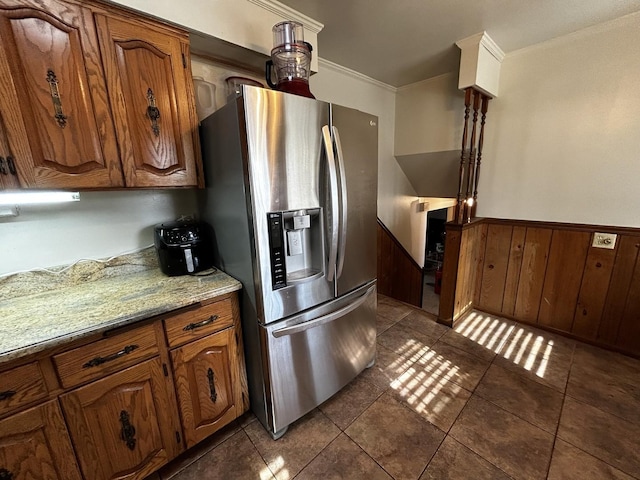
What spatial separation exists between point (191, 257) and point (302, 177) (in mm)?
753

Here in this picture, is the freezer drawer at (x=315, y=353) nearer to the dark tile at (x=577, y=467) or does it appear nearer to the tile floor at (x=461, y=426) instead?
the tile floor at (x=461, y=426)

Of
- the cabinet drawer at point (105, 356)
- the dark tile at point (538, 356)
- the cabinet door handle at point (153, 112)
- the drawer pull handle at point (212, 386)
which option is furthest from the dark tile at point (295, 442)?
the cabinet door handle at point (153, 112)

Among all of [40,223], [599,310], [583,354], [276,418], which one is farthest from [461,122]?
[40,223]

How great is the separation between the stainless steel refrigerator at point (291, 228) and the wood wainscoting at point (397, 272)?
5.32ft

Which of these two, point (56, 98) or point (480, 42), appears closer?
point (56, 98)

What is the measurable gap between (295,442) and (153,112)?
179cm

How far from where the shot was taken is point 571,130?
1918 millimetres

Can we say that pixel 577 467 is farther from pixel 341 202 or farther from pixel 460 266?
pixel 341 202

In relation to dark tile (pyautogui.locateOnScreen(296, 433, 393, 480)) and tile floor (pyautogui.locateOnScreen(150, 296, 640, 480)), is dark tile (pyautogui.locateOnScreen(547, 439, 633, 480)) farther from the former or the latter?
dark tile (pyautogui.locateOnScreen(296, 433, 393, 480))

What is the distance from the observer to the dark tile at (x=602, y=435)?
122 cm

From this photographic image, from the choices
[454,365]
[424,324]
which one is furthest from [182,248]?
[424,324]

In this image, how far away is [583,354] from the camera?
194cm

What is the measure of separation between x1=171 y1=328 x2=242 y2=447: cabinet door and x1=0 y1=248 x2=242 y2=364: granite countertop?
0.24 meters

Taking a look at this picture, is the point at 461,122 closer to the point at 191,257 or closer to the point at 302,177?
the point at 302,177
